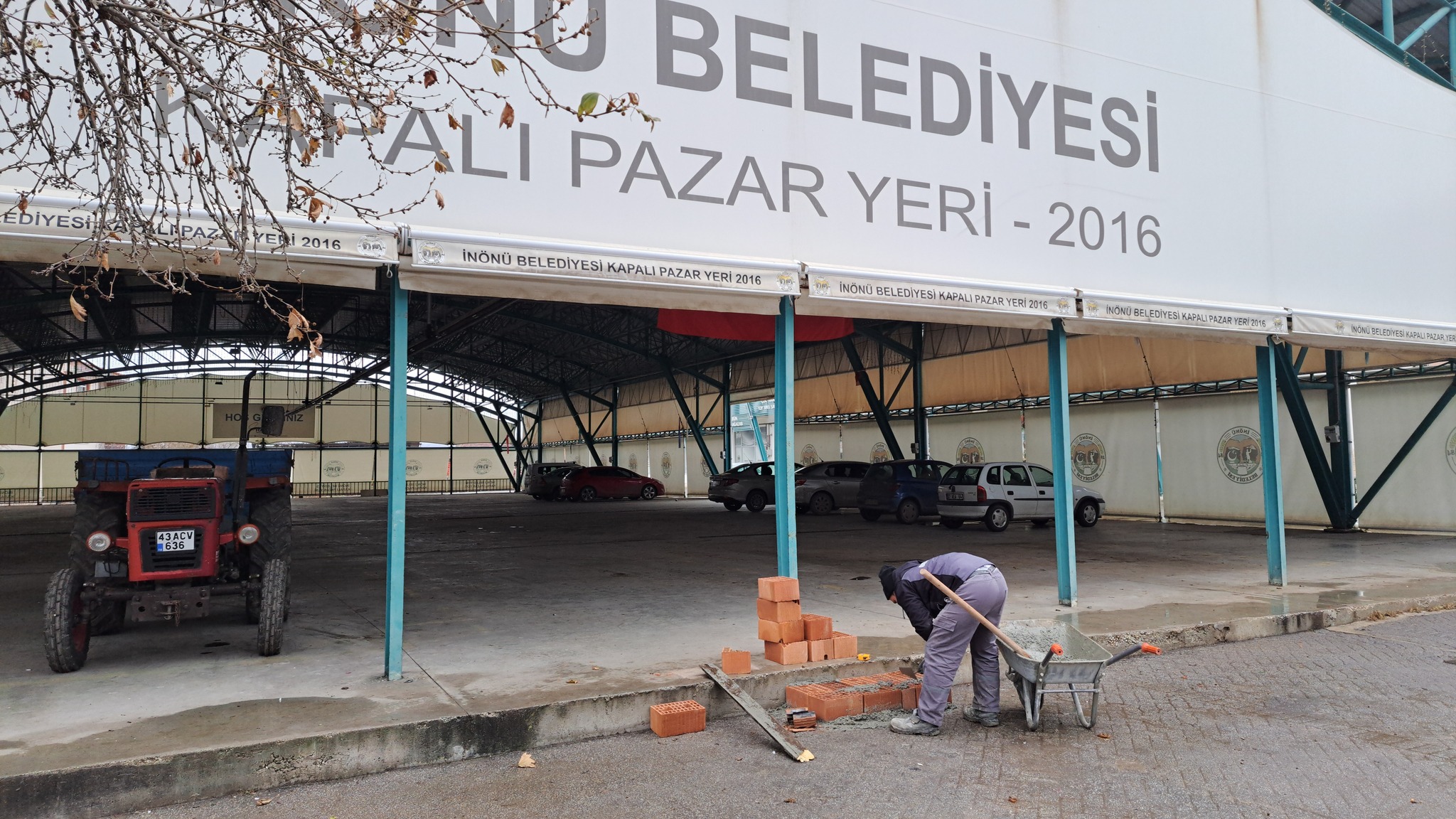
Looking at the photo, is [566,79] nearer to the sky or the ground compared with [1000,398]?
nearer to the sky

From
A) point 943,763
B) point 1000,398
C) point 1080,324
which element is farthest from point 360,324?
point 943,763

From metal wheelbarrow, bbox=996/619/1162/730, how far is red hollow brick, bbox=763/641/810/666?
144 cm

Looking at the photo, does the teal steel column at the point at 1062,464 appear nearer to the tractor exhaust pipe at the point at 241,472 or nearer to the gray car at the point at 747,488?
the tractor exhaust pipe at the point at 241,472

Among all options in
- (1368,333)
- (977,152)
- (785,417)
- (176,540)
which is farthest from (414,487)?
(1368,333)

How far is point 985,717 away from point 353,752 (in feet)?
11.8

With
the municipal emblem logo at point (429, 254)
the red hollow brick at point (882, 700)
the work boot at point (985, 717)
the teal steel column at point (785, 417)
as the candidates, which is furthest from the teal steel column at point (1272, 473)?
the municipal emblem logo at point (429, 254)

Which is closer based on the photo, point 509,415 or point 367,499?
point 367,499

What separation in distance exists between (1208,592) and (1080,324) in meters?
3.25

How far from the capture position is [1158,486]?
746 inches

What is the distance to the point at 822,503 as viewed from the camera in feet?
74.3

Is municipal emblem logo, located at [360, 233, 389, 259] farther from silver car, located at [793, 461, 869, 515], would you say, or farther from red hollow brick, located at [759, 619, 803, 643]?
silver car, located at [793, 461, 869, 515]

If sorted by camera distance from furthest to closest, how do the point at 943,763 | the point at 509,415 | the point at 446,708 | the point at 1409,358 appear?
the point at 509,415 → the point at 1409,358 → the point at 446,708 → the point at 943,763

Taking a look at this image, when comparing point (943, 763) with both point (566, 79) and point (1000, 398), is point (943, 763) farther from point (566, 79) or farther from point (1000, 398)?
point (1000, 398)

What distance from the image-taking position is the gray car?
24422 mm
